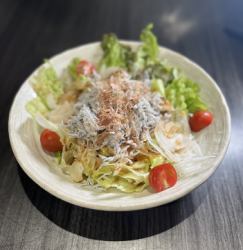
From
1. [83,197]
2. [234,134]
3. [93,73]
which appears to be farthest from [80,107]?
[234,134]

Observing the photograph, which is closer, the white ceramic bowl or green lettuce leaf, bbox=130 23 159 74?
the white ceramic bowl

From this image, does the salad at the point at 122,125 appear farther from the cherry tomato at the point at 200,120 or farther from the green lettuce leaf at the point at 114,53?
the green lettuce leaf at the point at 114,53

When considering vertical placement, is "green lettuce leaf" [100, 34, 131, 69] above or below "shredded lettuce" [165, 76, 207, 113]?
above

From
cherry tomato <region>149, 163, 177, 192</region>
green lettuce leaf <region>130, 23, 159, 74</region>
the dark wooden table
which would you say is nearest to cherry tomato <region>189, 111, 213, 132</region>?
the dark wooden table

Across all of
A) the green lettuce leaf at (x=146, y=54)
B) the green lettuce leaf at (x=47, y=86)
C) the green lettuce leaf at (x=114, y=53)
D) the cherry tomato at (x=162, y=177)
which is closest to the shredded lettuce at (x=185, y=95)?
the green lettuce leaf at (x=146, y=54)

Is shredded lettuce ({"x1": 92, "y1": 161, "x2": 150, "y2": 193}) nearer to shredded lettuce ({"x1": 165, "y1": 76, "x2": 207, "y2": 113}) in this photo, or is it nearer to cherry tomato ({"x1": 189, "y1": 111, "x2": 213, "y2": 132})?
cherry tomato ({"x1": 189, "y1": 111, "x2": 213, "y2": 132})

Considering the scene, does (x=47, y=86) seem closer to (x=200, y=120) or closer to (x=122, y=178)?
(x=122, y=178)

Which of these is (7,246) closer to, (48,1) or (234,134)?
(234,134)
